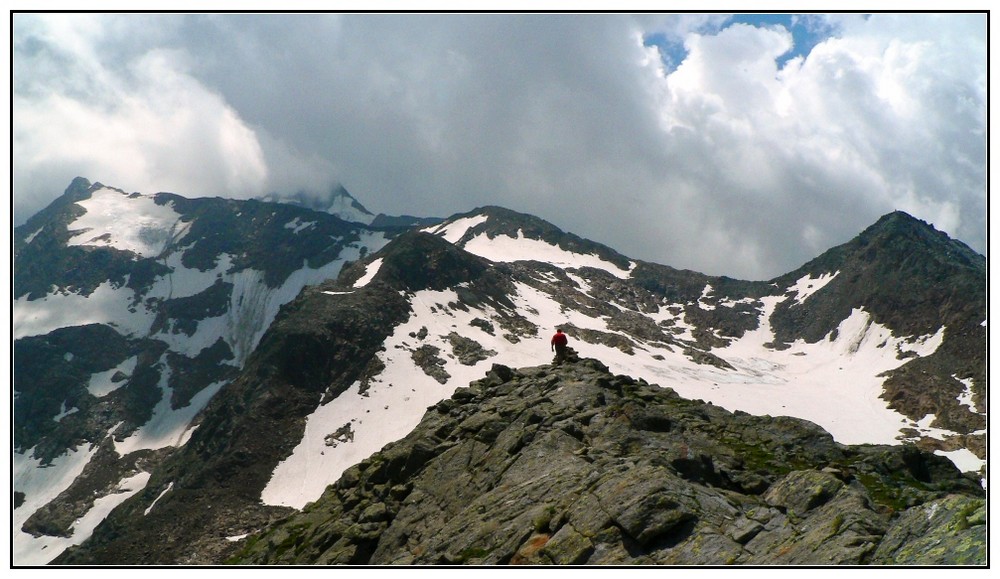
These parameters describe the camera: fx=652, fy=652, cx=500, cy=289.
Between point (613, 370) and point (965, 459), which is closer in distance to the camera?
point (965, 459)

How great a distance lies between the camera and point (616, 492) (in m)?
22.5

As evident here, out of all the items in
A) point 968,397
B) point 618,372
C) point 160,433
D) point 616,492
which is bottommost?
A: point 616,492

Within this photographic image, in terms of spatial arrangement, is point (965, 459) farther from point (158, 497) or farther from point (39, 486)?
point (39, 486)

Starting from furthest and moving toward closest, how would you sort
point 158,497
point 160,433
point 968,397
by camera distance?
point 160,433
point 968,397
point 158,497

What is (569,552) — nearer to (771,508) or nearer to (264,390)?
(771,508)

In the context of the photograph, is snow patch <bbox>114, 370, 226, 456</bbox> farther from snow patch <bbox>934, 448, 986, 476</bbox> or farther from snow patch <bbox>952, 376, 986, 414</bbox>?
snow patch <bbox>952, 376, 986, 414</bbox>

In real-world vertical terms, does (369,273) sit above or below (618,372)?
above

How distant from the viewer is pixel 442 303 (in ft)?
518

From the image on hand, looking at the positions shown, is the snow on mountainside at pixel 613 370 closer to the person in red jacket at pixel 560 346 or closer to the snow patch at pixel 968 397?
the snow patch at pixel 968 397

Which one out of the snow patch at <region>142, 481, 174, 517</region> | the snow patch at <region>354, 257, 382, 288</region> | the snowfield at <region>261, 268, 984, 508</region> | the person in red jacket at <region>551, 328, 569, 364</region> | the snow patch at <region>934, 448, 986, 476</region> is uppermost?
the snow patch at <region>354, 257, 382, 288</region>

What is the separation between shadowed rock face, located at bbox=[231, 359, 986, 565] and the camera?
19.0 meters

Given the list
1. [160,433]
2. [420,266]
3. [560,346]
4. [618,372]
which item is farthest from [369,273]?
[560,346]

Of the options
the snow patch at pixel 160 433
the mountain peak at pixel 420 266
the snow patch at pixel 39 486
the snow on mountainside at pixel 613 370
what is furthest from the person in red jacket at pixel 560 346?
the snow patch at pixel 160 433

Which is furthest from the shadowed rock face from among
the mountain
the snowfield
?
the snowfield
